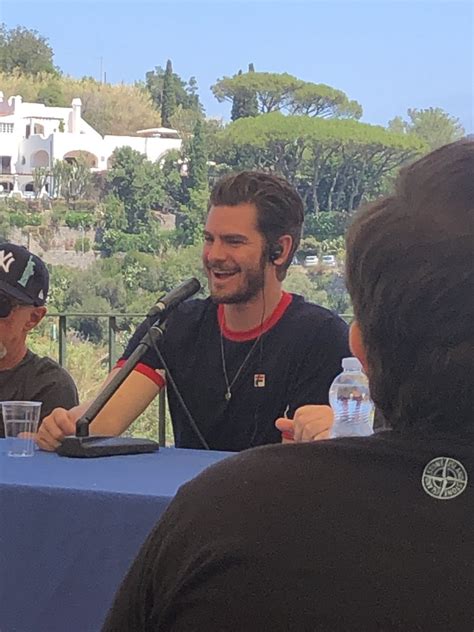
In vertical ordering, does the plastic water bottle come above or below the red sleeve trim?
above

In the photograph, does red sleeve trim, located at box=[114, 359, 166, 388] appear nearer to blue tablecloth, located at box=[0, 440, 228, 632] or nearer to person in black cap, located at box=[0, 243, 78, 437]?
person in black cap, located at box=[0, 243, 78, 437]

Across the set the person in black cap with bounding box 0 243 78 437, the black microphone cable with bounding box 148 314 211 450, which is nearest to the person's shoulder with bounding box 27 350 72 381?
the person in black cap with bounding box 0 243 78 437

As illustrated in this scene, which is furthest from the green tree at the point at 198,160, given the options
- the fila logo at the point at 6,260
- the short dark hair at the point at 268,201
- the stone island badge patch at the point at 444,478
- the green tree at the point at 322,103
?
the stone island badge patch at the point at 444,478

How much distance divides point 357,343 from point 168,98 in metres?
2.56

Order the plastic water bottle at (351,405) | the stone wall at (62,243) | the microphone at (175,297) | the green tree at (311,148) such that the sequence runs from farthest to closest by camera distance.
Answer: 1. the stone wall at (62,243)
2. the green tree at (311,148)
3. the microphone at (175,297)
4. the plastic water bottle at (351,405)

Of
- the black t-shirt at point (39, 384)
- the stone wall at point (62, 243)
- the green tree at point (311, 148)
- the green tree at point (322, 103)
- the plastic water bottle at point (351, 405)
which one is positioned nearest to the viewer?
the plastic water bottle at point (351, 405)

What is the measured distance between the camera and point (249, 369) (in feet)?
6.27

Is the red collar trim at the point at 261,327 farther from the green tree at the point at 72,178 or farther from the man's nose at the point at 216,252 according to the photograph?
the green tree at the point at 72,178

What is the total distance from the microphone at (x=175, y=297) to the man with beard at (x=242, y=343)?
11 centimetres

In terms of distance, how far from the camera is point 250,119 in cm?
303

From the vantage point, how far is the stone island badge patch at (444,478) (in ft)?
2.11

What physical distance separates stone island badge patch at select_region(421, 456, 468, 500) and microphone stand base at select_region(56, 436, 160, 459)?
3.11 ft

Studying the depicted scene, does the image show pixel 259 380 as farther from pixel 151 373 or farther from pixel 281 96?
pixel 281 96

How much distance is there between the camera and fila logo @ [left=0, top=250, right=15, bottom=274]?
6.72 feet
